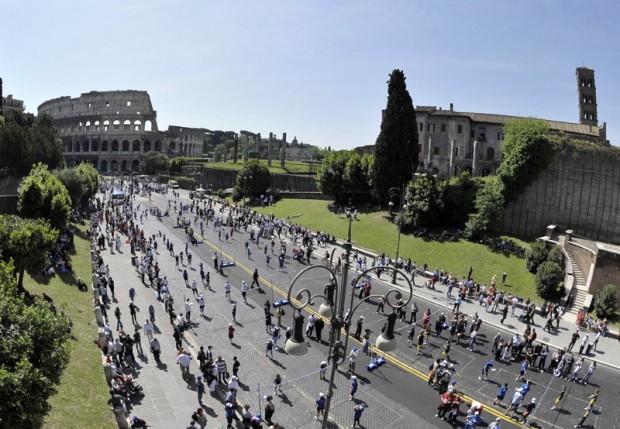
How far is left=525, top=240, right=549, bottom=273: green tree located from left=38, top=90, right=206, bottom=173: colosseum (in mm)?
102126

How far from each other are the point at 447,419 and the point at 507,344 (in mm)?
6796

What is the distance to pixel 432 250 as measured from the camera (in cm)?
3494

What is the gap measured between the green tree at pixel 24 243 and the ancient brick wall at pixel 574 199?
32.9 meters

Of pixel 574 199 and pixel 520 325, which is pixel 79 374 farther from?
pixel 574 199

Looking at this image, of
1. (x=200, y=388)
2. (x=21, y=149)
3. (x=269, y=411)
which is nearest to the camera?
(x=269, y=411)

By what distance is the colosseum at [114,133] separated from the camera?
373 ft

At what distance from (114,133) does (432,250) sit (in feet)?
337

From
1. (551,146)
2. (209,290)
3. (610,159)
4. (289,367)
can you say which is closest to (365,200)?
(551,146)

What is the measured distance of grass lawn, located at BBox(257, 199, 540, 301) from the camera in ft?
99.5

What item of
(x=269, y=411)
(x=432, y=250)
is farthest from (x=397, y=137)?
(x=269, y=411)

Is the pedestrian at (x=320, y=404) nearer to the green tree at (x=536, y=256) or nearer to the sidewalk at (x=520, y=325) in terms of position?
the sidewalk at (x=520, y=325)

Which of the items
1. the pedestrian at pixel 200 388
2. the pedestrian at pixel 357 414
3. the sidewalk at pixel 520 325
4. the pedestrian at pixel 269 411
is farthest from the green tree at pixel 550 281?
the pedestrian at pixel 200 388

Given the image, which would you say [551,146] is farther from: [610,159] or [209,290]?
[209,290]

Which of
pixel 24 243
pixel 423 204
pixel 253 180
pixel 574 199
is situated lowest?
pixel 24 243
